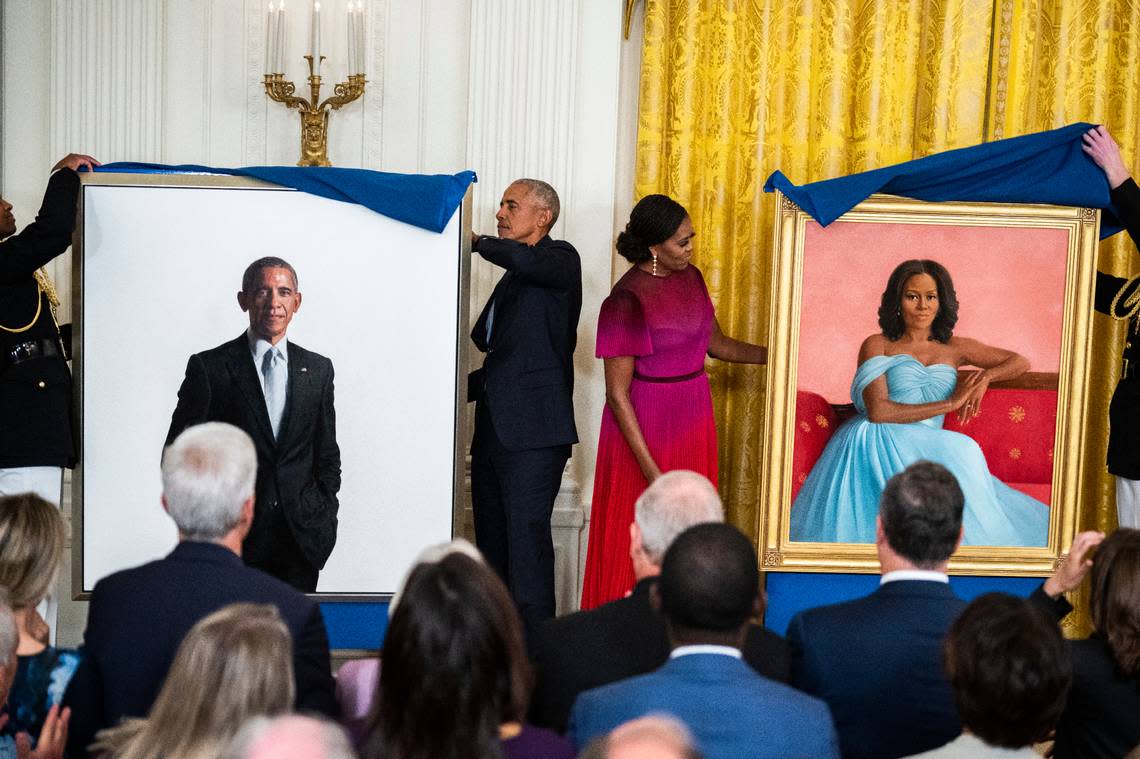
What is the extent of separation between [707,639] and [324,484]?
280 centimetres

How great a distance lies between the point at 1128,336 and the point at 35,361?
450 cm

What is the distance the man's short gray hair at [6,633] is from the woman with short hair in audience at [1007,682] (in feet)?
6.15

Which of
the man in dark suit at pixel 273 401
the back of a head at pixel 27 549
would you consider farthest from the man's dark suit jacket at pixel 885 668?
the man in dark suit at pixel 273 401

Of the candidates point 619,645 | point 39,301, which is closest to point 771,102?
point 39,301

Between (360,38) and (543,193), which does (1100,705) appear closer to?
(543,193)

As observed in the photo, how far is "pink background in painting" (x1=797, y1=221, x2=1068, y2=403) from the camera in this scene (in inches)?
207

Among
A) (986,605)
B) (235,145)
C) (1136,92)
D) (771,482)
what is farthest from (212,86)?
(986,605)

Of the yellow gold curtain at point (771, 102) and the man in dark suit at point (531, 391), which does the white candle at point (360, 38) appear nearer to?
the man in dark suit at point (531, 391)

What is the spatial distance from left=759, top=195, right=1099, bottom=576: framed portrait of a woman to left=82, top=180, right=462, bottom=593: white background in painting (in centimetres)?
138

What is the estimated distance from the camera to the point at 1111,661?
2955 mm

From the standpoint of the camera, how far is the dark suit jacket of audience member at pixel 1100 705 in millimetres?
2920

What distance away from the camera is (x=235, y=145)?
6.24 metres

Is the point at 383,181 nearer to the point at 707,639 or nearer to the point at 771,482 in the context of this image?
the point at 771,482

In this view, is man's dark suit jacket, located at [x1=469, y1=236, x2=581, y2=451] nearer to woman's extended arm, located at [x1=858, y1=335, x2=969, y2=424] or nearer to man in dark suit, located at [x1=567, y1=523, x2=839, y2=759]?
woman's extended arm, located at [x1=858, y1=335, x2=969, y2=424]
